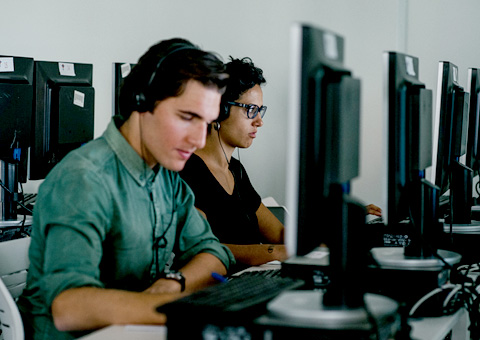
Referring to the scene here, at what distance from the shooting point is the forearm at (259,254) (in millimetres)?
1999

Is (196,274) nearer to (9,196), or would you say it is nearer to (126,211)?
(126,211)

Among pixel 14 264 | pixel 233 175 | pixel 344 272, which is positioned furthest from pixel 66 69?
pixel 344 272

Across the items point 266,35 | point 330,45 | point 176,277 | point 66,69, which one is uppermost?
point 266,35

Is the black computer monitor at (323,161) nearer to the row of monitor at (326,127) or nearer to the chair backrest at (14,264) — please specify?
the row of monitor at (326,127)

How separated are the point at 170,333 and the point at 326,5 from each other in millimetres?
3384

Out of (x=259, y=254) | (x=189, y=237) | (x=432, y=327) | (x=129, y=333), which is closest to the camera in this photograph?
(x=129, y=333)

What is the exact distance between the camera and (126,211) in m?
1.49

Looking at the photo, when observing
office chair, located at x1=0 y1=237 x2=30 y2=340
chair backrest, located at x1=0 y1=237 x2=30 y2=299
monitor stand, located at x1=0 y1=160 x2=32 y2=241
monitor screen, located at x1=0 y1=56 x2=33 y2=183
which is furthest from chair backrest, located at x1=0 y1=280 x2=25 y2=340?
monitor screen, located at x1=0 y1=56 x2=33 y2=183

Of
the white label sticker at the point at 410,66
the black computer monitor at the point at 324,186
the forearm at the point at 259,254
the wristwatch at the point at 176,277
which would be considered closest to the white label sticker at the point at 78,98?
the forearm at the point at 259,254

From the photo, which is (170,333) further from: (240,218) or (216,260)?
(240,218)

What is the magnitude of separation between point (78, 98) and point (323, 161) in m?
1.88

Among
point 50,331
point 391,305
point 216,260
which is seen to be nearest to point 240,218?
point 216,260

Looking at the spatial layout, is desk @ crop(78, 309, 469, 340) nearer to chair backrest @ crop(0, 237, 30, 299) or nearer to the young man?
the young man

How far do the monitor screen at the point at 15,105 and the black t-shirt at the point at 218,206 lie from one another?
71cm
